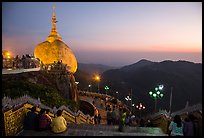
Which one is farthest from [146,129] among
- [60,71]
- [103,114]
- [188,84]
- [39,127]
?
[188,84]

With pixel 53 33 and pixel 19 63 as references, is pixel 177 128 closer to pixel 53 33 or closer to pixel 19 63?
pixel 19 63

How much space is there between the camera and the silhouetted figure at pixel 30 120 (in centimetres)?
854

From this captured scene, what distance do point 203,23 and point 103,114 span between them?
16.4m

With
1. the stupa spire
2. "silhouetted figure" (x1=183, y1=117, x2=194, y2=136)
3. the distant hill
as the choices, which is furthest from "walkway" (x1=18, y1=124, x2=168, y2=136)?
the distant hill

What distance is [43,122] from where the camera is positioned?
27.3 feet

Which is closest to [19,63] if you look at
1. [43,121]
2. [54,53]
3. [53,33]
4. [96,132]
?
[54,53]

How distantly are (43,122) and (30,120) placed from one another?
571mm

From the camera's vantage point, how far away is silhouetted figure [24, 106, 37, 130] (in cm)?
854

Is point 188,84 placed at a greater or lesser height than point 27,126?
greater

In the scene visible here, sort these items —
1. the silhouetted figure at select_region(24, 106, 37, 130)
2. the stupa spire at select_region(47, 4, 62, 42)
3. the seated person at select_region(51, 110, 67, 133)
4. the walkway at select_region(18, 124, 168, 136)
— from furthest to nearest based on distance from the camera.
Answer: the stupa spire at select_region(47, 4, 62, 42) → the silhouetted figure at select_region(24, 106, 37, 130) → the seated person at select_region(51, 110, 67, 133) → the walkway at select_region(18, 124, 168, 136)

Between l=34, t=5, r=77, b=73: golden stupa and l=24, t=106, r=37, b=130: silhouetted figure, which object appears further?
l=34, t=5, r=77, b=73: golden stupa

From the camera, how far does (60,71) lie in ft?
76.4

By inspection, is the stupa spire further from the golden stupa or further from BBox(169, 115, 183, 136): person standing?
BBox(169, 115, 183, 136): person standing

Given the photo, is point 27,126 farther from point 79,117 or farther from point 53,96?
point 53,96
